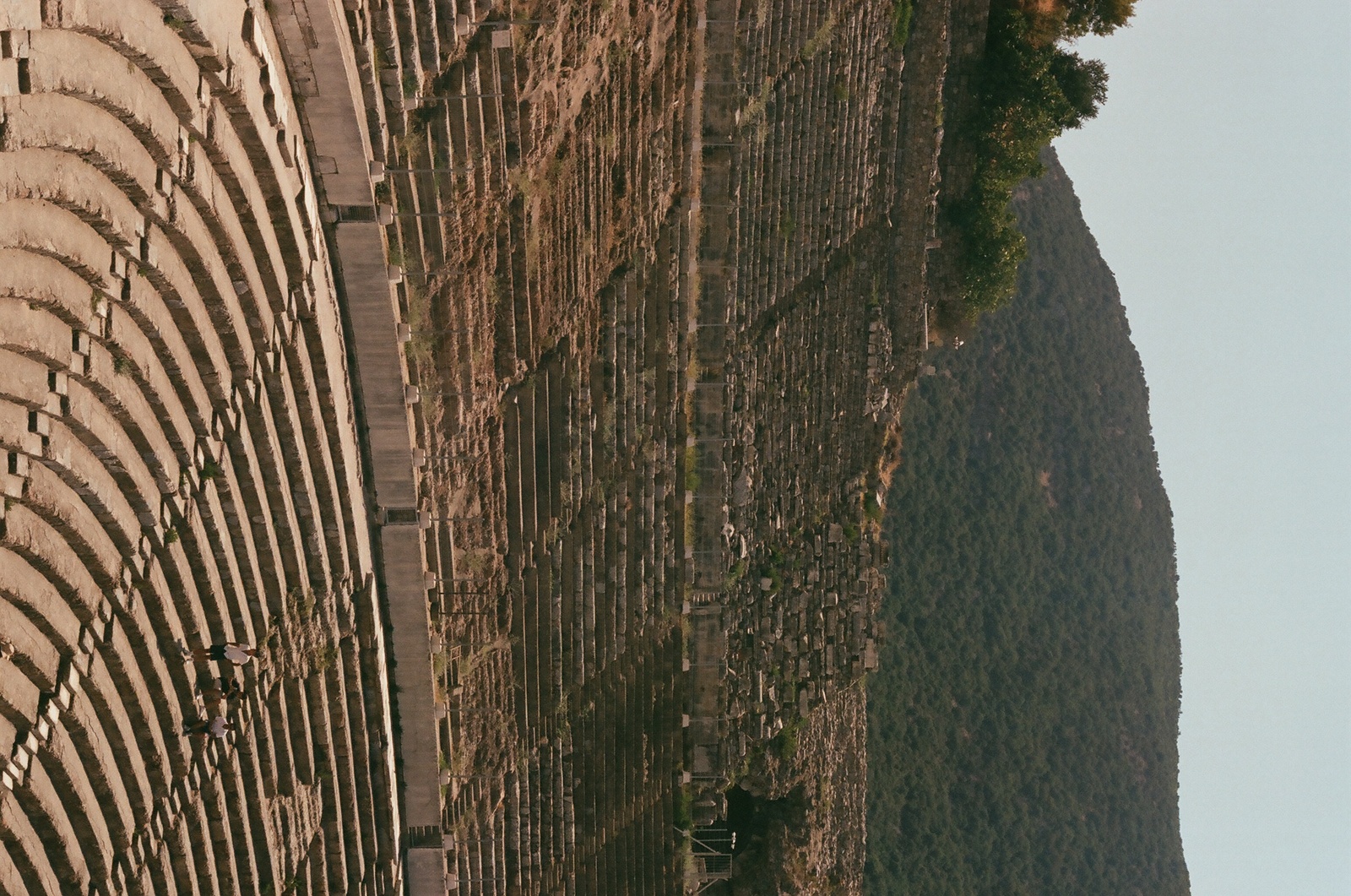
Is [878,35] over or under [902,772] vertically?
over

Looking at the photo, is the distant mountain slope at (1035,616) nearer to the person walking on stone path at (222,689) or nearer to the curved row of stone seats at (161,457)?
the curved row of stone seats at (161,457)

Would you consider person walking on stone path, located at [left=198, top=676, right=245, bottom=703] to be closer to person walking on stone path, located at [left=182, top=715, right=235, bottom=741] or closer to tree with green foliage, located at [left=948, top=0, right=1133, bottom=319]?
person walking on stone path, located at [left=182, top=715, right=235, bottom=741]

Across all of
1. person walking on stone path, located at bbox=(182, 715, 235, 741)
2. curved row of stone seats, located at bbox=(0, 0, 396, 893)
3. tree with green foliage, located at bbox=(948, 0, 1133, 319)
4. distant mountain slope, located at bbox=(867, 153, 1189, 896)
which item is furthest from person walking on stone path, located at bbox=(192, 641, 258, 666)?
distant mountain slope, located at bbox=(867, 153, 1189, 896)

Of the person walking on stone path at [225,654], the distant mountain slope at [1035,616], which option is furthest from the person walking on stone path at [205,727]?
the distant mountain slope at [1035,616]

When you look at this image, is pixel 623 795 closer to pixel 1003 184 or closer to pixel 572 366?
pixel 572 366

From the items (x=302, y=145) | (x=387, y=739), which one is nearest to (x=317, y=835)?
(x=387, y=739)

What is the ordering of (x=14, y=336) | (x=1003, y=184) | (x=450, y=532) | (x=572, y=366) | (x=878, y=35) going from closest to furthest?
1. (x=14, y=336)
2. (x=450, y=532)
3. (x=572, y=366)
4. (x=878, y=35)
5. (x=1003, y=184)

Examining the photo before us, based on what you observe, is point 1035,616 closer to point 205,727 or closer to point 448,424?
point 448,424
